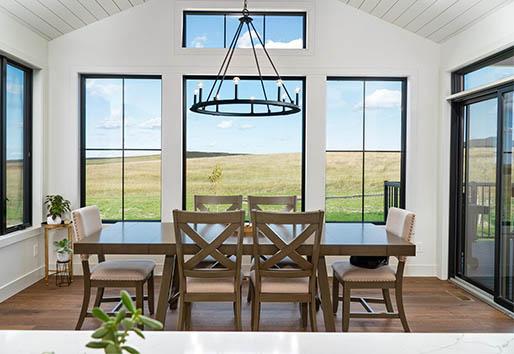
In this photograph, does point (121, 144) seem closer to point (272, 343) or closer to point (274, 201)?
point (274, 201)

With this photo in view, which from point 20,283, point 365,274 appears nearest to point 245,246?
point 365,274

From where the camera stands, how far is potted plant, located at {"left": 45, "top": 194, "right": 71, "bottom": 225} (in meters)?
5.00

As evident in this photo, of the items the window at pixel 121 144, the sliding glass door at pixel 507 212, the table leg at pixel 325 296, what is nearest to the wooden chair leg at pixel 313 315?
the table leg at pixel 325 296

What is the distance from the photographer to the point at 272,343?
47.1 inches

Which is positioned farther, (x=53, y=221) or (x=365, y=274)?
(x=53, y=221)

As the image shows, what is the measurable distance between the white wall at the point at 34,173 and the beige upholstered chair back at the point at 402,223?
3.69 meters

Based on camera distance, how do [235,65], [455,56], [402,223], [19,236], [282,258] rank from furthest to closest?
[235,65] → [455,56] → [19,236] → [402,223] → [282,258]

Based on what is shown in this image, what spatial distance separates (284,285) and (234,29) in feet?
11.4

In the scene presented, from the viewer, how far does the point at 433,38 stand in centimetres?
530

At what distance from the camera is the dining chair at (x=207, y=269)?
3.00 meters

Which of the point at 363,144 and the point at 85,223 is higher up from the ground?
the point at 363,144

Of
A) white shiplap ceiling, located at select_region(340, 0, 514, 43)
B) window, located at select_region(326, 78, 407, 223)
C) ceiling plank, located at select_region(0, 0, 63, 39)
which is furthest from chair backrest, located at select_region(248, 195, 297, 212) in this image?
ceiling plank, located at select_region(0, 0, 63, 39)

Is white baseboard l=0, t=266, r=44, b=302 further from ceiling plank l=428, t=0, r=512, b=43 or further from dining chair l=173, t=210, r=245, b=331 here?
ceiling plank l=428, t=0, r=512, b=43

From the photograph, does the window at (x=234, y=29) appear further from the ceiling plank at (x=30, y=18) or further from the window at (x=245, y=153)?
the ceiling plank at (x=30, y=18)
